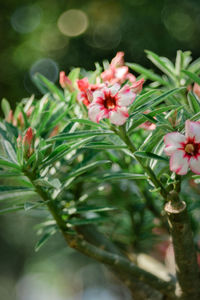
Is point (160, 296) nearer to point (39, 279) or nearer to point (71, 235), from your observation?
point (71, 235)

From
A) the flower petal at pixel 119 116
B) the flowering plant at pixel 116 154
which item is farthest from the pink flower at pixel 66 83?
the flower petal at pixel 119 116

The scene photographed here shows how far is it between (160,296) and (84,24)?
2.54 metres

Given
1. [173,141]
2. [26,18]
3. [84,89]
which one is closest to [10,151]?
[84,89]

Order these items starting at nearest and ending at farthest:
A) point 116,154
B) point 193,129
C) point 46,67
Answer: point 193,129
point 116,154
point 46,67

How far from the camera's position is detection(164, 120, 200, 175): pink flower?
0.51 metres

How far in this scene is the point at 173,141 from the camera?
52 centimetres

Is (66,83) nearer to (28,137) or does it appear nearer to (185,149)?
(28,137)

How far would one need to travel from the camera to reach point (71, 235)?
66cm

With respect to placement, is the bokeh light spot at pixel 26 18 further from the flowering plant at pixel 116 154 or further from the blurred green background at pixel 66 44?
the flowering plant at pixel 116 154

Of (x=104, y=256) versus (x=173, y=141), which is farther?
(x=104, y=256)

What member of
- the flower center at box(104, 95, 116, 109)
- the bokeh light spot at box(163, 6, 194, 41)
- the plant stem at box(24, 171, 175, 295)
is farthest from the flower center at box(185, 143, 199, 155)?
the bokeh light spot at box(163, 6, 194, 41)

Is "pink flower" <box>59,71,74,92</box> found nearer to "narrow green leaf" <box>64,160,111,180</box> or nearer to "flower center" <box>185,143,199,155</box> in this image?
"narrow green leaf" <box>64,160,111,180</box>

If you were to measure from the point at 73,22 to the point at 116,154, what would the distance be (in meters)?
2.35

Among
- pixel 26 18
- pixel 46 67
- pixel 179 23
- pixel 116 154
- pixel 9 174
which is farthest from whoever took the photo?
pixel 26 18
